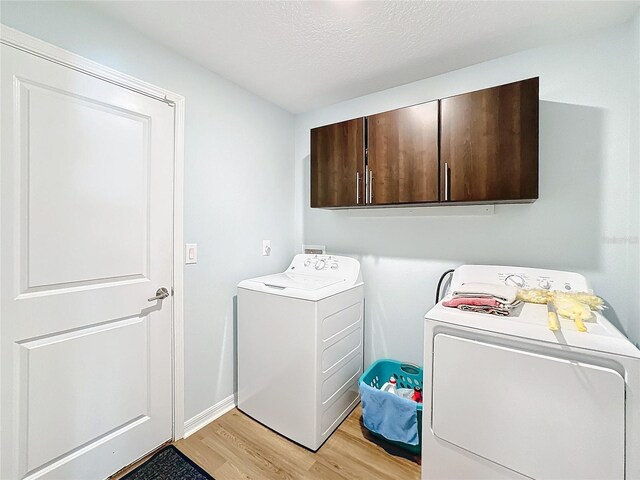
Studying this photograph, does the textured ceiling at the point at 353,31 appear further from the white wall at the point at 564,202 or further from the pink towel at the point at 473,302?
the pink towel at the point at 473,302

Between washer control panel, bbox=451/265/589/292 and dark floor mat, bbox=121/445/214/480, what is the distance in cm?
183

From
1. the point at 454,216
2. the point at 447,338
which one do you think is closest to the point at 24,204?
the point at 447,338

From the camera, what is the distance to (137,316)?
158 cm

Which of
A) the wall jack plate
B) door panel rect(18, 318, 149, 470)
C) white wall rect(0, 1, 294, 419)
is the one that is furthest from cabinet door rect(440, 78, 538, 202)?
door panel rect(18, 318, 149, 470)

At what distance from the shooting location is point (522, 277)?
1633 mm

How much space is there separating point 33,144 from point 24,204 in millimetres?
263

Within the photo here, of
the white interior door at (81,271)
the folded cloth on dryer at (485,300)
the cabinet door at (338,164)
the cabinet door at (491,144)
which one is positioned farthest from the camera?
the cabinet door at (338,164)

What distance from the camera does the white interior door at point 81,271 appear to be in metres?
1.17

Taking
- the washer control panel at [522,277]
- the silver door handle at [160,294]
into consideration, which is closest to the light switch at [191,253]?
the silver door handle at [160,294]

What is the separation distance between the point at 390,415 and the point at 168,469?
49.9 inches

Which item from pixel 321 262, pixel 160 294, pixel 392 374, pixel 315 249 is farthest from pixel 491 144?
pixel 160 294

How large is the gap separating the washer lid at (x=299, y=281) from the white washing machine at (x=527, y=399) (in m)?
0.76

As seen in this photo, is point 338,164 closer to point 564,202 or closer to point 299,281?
point 299,281

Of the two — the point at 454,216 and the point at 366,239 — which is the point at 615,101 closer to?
the point at 454,216
